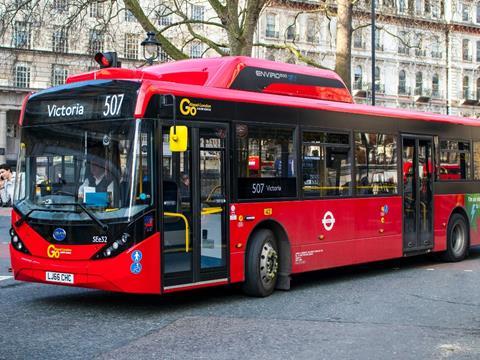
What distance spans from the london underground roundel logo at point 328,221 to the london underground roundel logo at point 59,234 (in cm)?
423

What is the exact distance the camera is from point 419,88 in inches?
2889

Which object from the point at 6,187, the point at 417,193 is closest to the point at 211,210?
the point at 417,193

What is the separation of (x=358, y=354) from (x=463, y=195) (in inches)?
357

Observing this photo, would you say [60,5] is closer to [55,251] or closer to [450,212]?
[450,212]

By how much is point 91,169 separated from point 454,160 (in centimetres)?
867

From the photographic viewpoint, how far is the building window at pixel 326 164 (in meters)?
11.0

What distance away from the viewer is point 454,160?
588 inches

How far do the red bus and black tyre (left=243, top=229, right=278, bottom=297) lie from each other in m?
0.02

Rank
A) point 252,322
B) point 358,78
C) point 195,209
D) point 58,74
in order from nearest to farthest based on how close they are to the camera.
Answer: point 252,322
point 195,209
point 58,74
point 358,78

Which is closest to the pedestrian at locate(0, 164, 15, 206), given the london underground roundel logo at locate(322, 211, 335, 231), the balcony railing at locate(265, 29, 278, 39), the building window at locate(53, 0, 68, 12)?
the building window at locate(53, 0, 68, 12)

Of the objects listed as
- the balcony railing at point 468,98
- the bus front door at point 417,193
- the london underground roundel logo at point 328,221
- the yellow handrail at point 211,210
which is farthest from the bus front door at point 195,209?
the balcony railing at point 468,98

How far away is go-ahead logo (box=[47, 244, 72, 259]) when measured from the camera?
28.5 ft

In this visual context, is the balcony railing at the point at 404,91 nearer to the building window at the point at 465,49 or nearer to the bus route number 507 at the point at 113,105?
the building window at the point at 465,49

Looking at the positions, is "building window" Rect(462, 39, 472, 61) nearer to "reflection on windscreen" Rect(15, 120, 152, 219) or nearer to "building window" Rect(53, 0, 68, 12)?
"building window" Rect(53, 0, 68, 12)
